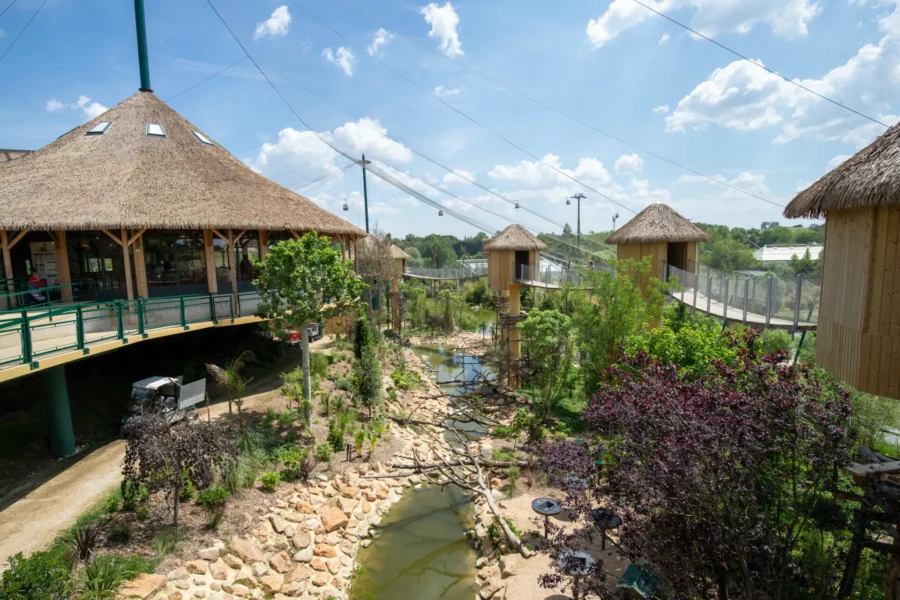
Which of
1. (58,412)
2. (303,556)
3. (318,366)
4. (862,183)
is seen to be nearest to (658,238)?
(862,183)

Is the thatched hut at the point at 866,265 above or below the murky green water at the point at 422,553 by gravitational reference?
above

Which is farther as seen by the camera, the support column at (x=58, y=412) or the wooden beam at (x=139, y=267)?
the wooden beam at (x=139, y=267)

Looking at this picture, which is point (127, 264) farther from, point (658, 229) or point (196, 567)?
point (658, 229)

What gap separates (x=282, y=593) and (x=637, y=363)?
774cm

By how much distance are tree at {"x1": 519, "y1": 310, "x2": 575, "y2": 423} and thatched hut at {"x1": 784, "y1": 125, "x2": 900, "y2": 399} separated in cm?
986

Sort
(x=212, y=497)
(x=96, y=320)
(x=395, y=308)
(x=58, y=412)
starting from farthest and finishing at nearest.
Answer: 1. (x=395, y=308)
2. (x=96, y=320)
3. (x=58, y=412)
4. (x=212, y=497)

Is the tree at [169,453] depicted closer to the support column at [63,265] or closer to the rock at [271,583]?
the rock at [271,583]

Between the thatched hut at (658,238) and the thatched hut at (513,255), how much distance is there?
14.8 ft

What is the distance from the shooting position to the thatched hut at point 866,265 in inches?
247

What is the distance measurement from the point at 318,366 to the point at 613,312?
10.3 meters

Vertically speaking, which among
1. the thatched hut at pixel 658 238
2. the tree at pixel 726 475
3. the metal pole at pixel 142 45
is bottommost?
the tree at pixel 726 475

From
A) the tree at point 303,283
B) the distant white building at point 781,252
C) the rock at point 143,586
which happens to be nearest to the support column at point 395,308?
the tree at point 303,283

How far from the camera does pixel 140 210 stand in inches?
547

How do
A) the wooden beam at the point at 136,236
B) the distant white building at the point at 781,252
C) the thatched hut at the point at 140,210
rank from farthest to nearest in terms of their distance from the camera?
1. the distant white building at the point at 781,252
2. the thatched hut at the point at 140,210
3. the wooden beam at the point at 136,236
